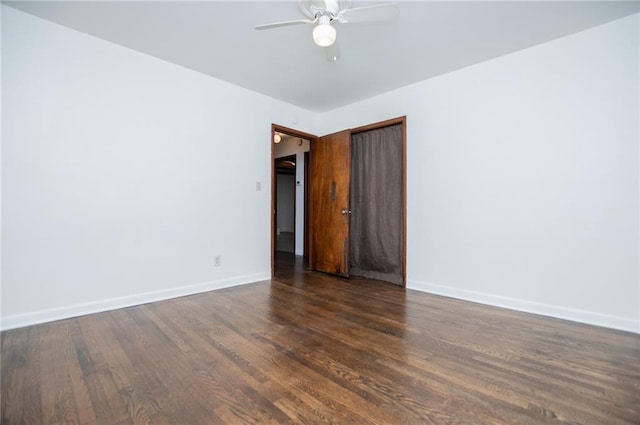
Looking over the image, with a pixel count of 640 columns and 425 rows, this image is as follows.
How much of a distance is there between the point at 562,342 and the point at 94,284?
12.7ft

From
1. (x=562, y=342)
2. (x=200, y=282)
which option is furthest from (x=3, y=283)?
(x=562, y=342)

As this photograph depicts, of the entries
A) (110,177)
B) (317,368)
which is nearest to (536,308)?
(317,368)

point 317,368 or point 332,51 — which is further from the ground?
point 332,51

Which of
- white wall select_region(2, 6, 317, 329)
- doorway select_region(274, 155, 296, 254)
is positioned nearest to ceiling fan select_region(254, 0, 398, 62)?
white wall select_region(2, 6, 317, 329)

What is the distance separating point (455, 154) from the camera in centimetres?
321

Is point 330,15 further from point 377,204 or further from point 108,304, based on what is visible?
point 108,304

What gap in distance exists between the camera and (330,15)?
6.72ft

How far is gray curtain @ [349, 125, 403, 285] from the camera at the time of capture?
147 inches

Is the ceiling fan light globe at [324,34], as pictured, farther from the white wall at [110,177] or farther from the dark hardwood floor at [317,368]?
the dark hardwood floor at [317,368]

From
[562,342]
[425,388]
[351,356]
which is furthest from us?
[562,342]

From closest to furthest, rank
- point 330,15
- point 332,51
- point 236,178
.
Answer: point 330,15 → point 332,51 → point 236,178

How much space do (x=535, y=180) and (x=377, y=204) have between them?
1.77m

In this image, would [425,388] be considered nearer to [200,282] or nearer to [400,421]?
[400,421]

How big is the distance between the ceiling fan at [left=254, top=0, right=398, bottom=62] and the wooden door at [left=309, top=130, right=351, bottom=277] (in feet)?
6.59
